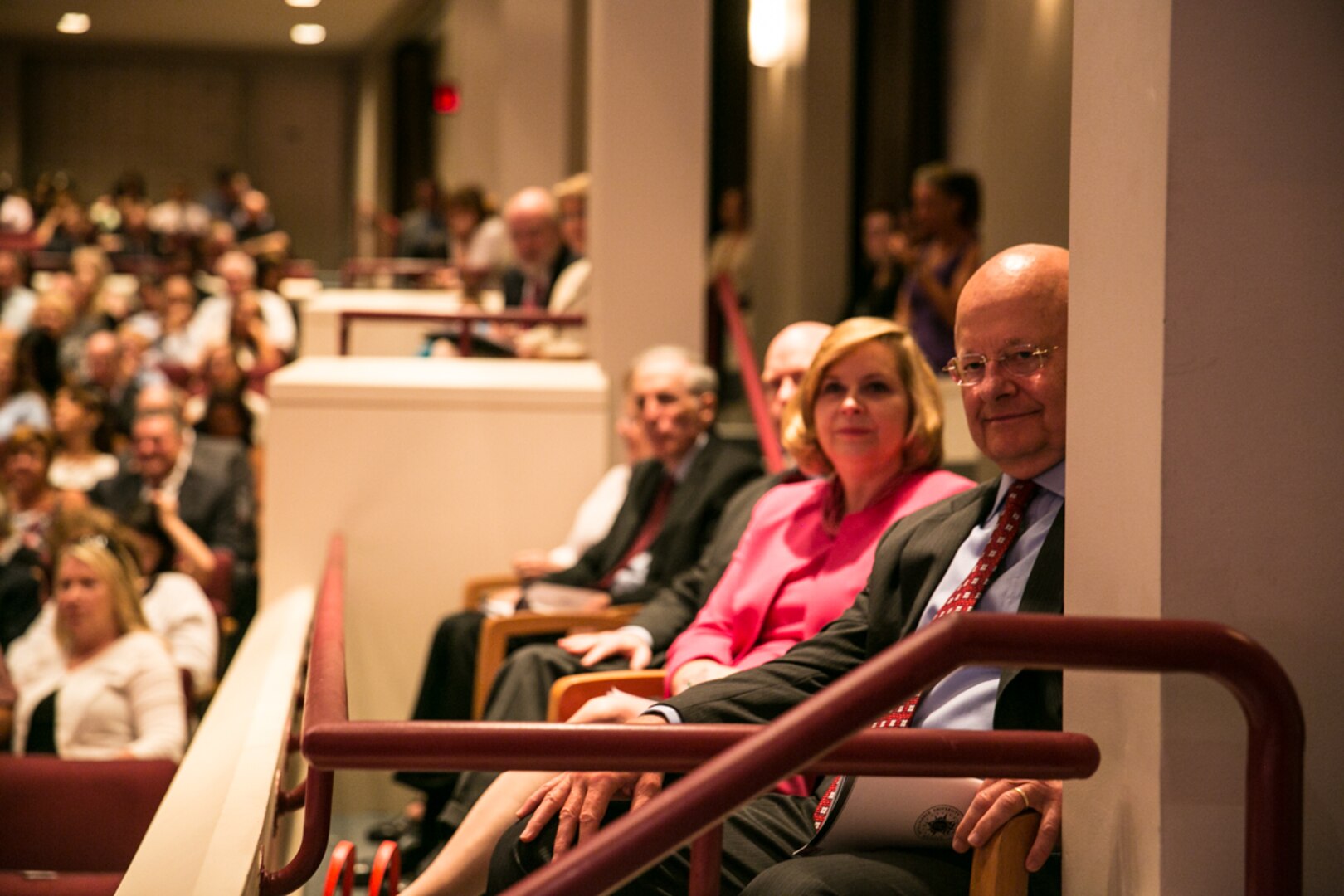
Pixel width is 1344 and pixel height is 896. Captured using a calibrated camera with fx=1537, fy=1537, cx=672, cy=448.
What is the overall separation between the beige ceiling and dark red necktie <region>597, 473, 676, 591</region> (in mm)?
12845

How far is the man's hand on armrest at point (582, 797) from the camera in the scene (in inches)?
81.8

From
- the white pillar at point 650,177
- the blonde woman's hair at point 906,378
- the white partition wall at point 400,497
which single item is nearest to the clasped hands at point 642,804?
the blonde woman's hair at point 906,378

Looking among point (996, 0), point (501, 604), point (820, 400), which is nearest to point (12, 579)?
point (501, 604)

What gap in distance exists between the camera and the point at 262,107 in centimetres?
1998

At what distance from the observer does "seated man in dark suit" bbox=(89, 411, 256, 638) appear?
5883 millimetres

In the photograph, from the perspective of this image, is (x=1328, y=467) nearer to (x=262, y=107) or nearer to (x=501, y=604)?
(x=501, y=604)

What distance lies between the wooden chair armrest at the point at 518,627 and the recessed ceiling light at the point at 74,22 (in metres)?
15.8

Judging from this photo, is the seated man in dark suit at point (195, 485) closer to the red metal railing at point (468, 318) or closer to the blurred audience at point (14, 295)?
the red metal railing at point (468, 318)

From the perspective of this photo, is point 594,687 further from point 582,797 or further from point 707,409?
point 707,409

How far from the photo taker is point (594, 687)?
9.66 feet

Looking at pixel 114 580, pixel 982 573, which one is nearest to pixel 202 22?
pixel 114 580

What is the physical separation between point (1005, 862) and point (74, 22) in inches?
726

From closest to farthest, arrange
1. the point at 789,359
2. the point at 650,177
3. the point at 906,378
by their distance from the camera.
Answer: the point at 906,378 < the point at 789,359 < the point at 650,177

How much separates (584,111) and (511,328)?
4025 millimetres
